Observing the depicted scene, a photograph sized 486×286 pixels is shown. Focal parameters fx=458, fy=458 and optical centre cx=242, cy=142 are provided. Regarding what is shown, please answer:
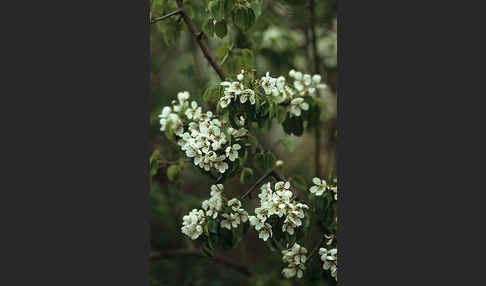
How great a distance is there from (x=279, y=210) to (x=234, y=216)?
122mm

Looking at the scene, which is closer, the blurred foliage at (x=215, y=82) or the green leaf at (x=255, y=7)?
the green leaf at (x=255, y=7)

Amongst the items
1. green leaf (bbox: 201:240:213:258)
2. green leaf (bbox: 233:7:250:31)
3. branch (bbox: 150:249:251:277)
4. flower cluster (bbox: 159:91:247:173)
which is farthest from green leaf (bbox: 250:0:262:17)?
branch (bbox: 150:249:251:277)

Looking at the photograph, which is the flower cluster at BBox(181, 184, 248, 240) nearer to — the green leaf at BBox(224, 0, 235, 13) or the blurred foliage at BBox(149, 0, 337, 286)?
the blurred foliage at BBox(149, 0, 337, 286)

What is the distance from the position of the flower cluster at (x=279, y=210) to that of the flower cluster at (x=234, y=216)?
50mm

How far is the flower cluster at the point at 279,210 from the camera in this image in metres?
1.05

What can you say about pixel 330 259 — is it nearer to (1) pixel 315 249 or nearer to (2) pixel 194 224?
(1) pixel 315 249

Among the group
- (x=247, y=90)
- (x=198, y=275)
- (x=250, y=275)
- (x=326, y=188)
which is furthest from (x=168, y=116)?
(x=198, y=275)

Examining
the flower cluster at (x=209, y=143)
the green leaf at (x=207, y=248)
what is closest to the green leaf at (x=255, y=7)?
the flower cluster at (x=209, y=143)

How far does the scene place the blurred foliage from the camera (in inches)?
55.1

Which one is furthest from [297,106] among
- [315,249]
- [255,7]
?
[315,249]

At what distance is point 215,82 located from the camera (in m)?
1.78

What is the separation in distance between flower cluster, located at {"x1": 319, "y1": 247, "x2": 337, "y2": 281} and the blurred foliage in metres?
0.12

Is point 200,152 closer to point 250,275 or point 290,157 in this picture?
point 250,275

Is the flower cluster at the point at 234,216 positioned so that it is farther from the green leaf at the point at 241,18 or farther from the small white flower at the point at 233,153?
the green leaf at the point at 241,18
